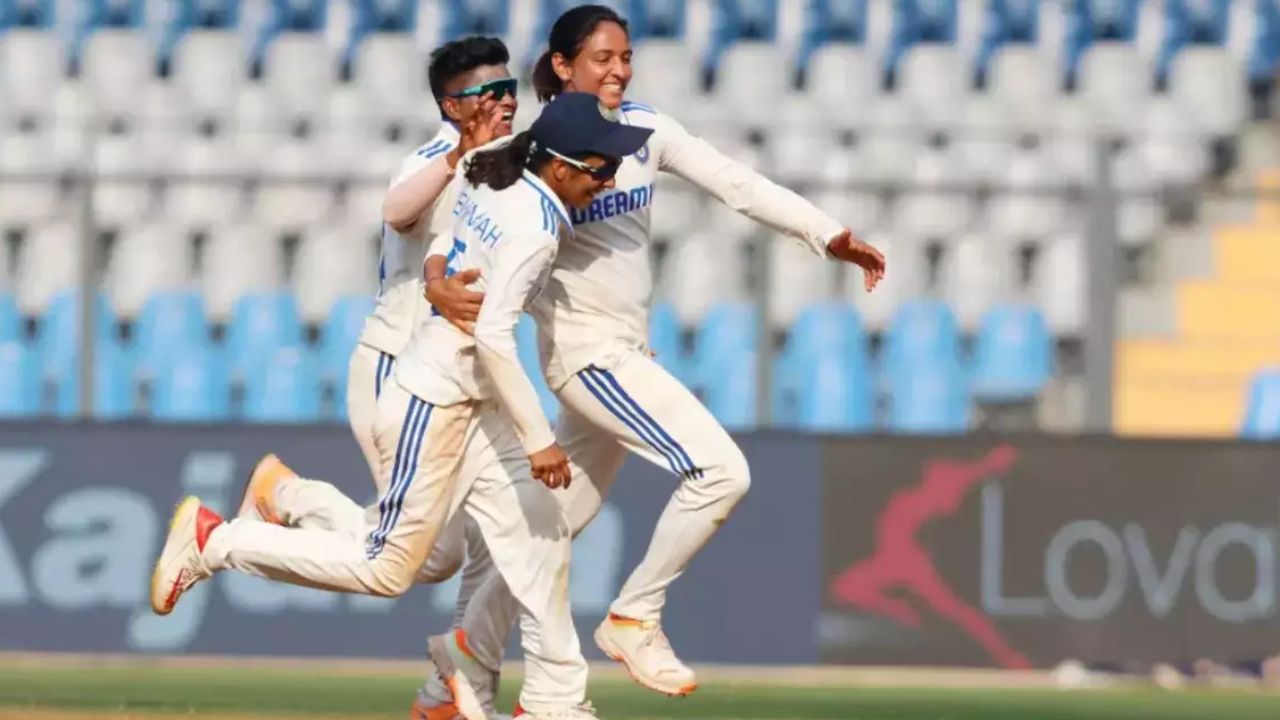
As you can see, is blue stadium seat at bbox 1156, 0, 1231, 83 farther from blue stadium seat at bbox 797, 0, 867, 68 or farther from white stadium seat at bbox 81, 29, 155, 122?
white stadium seat at bbox 81, 29, 155, 122

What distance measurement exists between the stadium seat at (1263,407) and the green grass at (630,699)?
6.78 feet

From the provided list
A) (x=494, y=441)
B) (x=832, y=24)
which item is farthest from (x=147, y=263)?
(x=494, y=441)

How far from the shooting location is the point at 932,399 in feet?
43.6

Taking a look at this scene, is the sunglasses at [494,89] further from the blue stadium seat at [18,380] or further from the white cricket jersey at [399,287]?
the blue stadium seat at [18,380]

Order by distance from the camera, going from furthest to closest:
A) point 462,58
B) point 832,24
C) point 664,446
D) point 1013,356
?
1. point 832,24
2. point 1013,356
3. point 462,58
4. point 664,446

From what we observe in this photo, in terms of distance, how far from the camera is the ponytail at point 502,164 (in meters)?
7.43

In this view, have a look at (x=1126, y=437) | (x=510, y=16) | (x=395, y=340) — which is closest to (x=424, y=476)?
(x=395, y=340)

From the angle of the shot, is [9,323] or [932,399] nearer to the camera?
[932,399]

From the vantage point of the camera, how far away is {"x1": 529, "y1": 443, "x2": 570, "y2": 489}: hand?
7270 mm

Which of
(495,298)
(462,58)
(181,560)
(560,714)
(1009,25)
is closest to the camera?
(495,298)

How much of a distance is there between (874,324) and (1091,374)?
1240 millimetres

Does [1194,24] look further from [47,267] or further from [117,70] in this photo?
[47,267]

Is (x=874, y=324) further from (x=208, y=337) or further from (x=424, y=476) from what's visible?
(x=424, y=476)

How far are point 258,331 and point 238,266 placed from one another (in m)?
0.56
